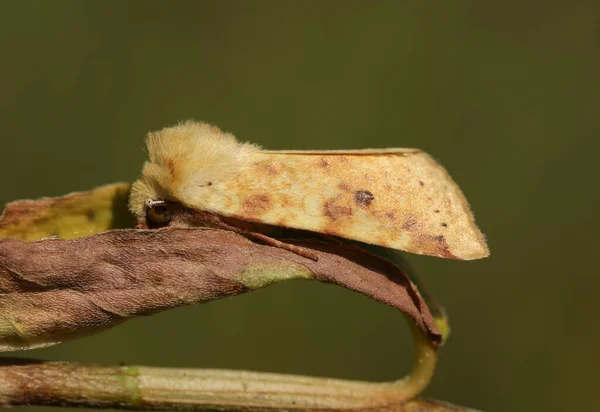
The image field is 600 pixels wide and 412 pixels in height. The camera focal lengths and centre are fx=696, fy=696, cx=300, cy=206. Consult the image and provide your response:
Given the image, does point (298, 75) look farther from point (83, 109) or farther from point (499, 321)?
point (499, 321)

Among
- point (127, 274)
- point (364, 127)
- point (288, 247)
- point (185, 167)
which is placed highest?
point (185, 167)

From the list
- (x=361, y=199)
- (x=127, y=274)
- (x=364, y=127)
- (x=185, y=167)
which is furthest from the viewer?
(x=364, y=127)

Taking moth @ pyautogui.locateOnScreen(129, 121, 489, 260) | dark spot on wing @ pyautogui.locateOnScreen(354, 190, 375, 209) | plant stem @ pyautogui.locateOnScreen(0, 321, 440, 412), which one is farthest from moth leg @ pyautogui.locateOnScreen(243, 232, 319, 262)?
plant stem @ pyautogui.locateOnScreen(0, 321, 440, 412)

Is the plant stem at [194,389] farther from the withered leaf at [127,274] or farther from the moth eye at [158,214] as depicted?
the moth eye at [158,214]

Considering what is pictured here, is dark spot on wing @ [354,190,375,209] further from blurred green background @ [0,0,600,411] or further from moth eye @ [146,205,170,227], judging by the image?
blurred green background @ [0,0,600,411]

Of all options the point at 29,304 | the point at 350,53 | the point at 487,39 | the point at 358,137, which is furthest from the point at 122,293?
the point at 487,39

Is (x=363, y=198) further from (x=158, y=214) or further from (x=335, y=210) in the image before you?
(x=158, y=214)

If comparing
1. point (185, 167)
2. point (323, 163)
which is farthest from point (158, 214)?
point (323, 163)
